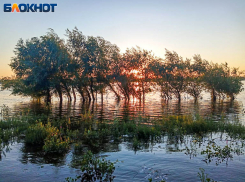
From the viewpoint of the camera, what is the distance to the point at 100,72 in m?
58.7

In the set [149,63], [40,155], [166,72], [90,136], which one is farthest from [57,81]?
[40,155]

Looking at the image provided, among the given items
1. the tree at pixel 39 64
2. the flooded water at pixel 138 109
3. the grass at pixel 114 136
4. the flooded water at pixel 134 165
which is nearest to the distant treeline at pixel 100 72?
the tree at pixel 39 64

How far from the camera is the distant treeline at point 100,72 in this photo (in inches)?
2085

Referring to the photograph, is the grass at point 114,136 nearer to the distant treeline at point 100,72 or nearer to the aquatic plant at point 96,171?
the aquatic plant at point 96,171

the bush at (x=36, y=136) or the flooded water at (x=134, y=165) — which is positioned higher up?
the bush at (x=36, y=136)

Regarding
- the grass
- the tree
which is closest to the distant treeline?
the tree

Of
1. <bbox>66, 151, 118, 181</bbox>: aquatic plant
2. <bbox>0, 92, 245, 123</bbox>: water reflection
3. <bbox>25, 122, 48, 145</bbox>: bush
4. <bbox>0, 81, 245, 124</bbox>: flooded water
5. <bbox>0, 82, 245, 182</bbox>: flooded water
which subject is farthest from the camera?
<bbox>0, 81, 245, 124</bbox>: flooded water

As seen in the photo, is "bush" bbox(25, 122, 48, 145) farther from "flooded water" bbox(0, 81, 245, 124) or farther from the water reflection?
"flooded water" bbox(0, 81, 245, 124)

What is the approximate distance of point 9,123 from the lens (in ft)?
67.8

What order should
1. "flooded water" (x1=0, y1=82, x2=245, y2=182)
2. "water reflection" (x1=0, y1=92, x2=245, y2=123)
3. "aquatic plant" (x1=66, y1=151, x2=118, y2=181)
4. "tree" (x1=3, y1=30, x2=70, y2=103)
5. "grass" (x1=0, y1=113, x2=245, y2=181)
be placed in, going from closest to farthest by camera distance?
"aquatic plant" (x1=66, y1=151, x2=118, y2=181) < "flooded water" (x1=0, y1=82, x2=245, y2=182) < "grass" (x1=0, y1=113, x2=245, y2=181) < "water reflection" (x1=0, y1=92, x2=245, y2=123) < "tree" (x1=3, y1=30, x2=70, y2=103)

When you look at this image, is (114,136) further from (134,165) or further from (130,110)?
A: (130,110)

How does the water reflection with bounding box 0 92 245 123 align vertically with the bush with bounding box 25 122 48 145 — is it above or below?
above

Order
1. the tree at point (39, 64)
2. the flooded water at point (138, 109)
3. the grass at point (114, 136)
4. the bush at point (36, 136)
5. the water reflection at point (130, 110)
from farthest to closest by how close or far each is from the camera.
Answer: the tree at point (39, 64), the flooded water at point (138, 109), the water reflection at point (130, 110), the bush at point (36, 136), the grass at point (114, 136)

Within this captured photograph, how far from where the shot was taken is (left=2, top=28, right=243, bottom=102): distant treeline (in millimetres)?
52969
